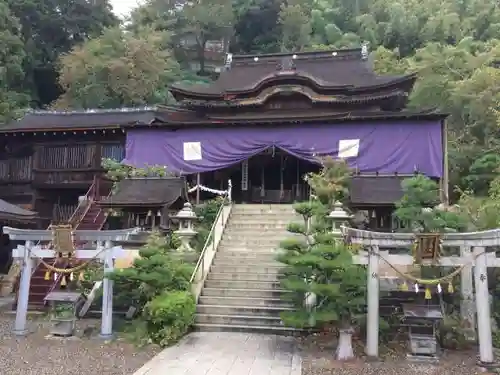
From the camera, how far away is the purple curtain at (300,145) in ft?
56.0

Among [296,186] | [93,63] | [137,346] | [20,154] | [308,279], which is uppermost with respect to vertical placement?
[93,63]

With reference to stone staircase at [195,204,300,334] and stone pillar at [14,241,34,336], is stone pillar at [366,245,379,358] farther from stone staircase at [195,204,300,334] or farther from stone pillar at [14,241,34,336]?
stone pillar at [14,241,34,336]

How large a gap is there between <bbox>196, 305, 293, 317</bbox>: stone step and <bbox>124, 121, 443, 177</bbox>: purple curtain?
27.2 feet

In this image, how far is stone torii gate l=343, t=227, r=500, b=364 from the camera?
321 inches

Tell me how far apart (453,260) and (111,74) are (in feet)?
82.1

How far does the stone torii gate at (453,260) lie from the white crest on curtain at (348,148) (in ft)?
29.1

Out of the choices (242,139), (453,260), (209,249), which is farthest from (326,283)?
(242,139)

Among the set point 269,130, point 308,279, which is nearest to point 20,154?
point 269,130

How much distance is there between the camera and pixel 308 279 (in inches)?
346

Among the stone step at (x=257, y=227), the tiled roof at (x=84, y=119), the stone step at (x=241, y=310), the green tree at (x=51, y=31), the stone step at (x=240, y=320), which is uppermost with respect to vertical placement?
the green tree at (x=51, y=31)

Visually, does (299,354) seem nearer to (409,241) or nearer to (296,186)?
(409,241)

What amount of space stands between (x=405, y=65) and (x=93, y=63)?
20.3 m

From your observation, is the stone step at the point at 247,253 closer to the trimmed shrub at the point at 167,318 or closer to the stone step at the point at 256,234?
the stone step at the point at 256,234

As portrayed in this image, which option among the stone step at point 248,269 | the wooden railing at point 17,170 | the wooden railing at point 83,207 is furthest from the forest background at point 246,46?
the stone step at point 248,269
